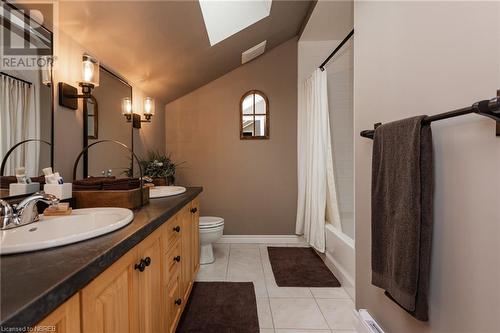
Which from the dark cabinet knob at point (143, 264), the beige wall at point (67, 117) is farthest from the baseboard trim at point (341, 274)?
the beige wall at point (67, 117)

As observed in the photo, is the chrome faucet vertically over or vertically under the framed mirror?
under

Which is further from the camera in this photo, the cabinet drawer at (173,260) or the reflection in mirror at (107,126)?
the reflection in mirror at (107,126)

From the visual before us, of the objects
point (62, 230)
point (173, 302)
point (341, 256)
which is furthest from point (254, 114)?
point (62, 230)

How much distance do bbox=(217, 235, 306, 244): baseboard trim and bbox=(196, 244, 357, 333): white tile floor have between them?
18.2 inches

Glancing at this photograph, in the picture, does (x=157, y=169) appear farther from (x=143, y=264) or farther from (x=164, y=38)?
(x=143, y=264)

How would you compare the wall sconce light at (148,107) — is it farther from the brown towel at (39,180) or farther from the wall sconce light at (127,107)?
the brown towel at (39,180)

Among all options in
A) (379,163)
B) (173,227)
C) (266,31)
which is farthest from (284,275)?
(266,31)

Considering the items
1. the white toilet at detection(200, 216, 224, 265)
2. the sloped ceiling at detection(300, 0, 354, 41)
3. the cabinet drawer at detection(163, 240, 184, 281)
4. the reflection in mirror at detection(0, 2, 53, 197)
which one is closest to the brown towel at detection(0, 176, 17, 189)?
the reflection in mirror at detection(0, 2, 53, 197)

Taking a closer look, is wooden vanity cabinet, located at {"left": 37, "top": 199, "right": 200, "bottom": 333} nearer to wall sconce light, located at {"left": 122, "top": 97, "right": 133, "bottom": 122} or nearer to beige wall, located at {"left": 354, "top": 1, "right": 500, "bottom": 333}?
wall sconce light, located at {"left": 122, "top": 97, "right": 133, "bottom": 122}

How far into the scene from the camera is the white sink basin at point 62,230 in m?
0.70

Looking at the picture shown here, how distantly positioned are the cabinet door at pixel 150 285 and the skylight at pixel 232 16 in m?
1.78

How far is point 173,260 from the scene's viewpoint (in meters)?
1.47

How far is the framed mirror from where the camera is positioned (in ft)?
10.9

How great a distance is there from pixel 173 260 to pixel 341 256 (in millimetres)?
1567
